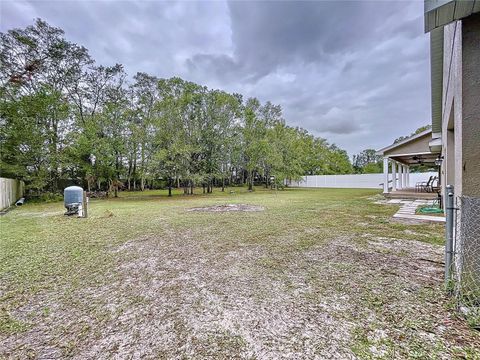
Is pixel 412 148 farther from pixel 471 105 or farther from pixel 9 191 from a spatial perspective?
pixel 9 191

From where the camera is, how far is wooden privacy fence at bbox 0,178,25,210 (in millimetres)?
10030

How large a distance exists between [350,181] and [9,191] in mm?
28918

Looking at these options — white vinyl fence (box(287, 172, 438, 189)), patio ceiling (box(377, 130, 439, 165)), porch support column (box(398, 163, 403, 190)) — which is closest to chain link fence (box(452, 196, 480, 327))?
patio ceiling (box(377, 130, 439, 165))

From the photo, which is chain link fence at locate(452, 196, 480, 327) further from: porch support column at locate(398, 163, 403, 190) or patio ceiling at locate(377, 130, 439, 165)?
porch support column at locate(398, 163, 403, 190)

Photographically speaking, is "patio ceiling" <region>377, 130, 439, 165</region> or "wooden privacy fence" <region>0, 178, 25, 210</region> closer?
"wooden privacy fence" <region>0, 178, 25, 210</region>

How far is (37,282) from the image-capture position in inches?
117

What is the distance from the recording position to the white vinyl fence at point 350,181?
22.4m

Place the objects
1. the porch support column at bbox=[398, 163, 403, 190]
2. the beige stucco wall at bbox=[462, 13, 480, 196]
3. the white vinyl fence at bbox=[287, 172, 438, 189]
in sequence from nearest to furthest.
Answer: the beige stucco wall at bbox=[462, 13, 480, 196] < the porch support column at bbox=[398, 163, 403, 190] < the white vinyl fence at bbox=[287, 172, 438, 189]

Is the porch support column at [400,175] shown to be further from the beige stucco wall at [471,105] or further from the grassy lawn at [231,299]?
the beige stucco wall at [471,105]

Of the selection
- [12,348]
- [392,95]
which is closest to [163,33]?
[12,348]

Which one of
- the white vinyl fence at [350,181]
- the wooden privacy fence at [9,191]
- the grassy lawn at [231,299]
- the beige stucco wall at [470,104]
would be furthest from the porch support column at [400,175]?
the wooden privacy fence at [9,191]

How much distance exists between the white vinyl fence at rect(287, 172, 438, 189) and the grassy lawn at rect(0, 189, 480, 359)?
70.9ft

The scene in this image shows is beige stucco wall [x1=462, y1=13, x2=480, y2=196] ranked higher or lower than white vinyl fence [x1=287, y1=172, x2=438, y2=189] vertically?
higher

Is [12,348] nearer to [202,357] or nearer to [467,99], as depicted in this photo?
[202,357]
